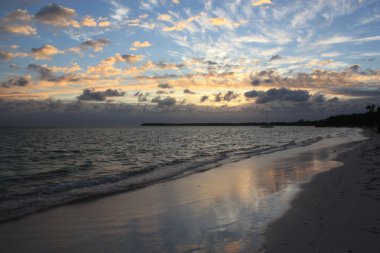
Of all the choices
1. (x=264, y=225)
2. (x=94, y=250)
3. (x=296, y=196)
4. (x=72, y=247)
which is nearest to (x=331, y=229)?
(x=264, y=225)

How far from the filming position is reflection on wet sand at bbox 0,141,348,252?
6916mm

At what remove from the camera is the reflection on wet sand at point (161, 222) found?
272 inches

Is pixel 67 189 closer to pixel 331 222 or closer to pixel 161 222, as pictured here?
pixel 161 222

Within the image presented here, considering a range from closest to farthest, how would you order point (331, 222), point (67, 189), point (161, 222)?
point (331, 222) < point (161, 222) < point (67, 189)

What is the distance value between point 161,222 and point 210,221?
4.45 feet

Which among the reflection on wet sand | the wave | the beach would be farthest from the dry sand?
the wave

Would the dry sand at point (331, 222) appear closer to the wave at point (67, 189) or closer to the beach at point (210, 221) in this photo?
the beach at point (210, 221)

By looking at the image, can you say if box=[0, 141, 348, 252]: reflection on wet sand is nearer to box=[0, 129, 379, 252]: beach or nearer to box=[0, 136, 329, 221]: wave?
box=[0, 129, 379, 252]: beach

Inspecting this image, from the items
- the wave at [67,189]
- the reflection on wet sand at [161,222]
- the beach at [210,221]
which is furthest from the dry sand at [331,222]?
the wave at [67,189]

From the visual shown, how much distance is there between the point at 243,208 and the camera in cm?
986

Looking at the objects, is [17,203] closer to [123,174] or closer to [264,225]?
[123,174]

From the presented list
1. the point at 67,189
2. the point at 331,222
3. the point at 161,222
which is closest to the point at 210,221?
the point at 161,222

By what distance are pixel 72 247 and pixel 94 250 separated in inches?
24.8

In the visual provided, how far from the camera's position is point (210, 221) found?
8.53 metres
